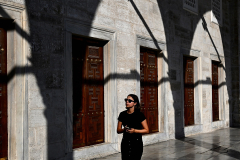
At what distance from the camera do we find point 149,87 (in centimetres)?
890

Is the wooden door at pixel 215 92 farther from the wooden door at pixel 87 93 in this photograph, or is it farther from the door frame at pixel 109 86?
the wooden door at pixel 87 93

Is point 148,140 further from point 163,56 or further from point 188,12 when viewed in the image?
point 188,12

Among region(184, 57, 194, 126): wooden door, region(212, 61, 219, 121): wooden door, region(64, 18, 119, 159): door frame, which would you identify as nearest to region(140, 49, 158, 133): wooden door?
region(64, 18, 119, 159): door frame

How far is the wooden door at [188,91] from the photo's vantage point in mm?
10648

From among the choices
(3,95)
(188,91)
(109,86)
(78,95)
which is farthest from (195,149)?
(3,95)

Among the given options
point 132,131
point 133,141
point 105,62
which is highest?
point 105,62

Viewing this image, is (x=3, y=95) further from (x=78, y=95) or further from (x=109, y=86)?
(x=109, y=86)

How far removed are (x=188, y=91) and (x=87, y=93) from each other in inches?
193

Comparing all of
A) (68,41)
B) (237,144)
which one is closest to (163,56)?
(237,144)

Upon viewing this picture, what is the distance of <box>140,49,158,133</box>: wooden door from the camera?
28.4 ft

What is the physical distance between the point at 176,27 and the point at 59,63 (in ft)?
16.2

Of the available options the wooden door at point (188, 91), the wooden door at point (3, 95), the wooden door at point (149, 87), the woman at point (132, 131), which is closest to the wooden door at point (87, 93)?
the wooden door at point (3, 95)

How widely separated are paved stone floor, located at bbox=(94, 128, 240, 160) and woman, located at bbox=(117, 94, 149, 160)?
2546 millimetres

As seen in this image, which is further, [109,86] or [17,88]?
[109,86]
